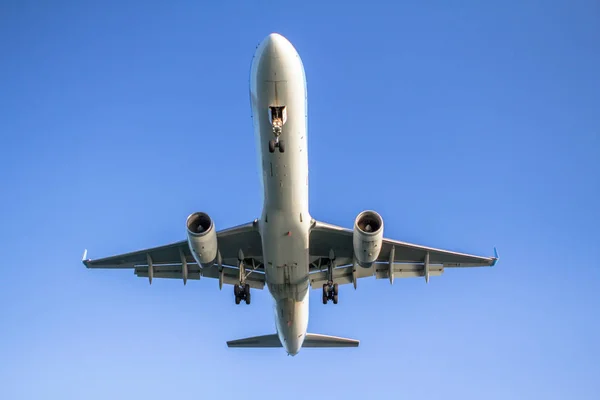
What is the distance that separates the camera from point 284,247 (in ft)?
75.2

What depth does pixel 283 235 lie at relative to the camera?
22.5 m

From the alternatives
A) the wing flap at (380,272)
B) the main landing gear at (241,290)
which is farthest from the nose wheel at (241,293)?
Result: the wing flap at (380,272)

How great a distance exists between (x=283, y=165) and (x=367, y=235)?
158 inches

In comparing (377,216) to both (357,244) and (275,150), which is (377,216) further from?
Answer: (275,150)

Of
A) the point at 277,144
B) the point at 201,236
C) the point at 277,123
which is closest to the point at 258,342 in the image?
the point at 201,236

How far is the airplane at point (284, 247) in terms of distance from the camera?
65.6ft

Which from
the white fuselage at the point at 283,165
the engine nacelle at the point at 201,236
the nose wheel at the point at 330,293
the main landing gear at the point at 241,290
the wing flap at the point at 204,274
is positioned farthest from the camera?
the wing flap at the point at 204,274

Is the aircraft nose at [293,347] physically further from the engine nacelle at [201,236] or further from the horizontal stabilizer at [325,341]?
the engine nacelle at [201,236]

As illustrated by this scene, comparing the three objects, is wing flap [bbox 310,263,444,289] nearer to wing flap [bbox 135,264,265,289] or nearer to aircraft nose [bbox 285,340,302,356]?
wing flap [bbox 135,264,265,289]

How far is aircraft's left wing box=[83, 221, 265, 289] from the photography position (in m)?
25.1

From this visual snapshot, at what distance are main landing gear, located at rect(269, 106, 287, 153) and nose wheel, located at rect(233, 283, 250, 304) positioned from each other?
766 cm

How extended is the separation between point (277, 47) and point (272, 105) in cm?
175

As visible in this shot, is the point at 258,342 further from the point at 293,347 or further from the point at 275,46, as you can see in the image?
the point at 275,46

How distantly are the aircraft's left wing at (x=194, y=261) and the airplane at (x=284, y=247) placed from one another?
41 millimetres
